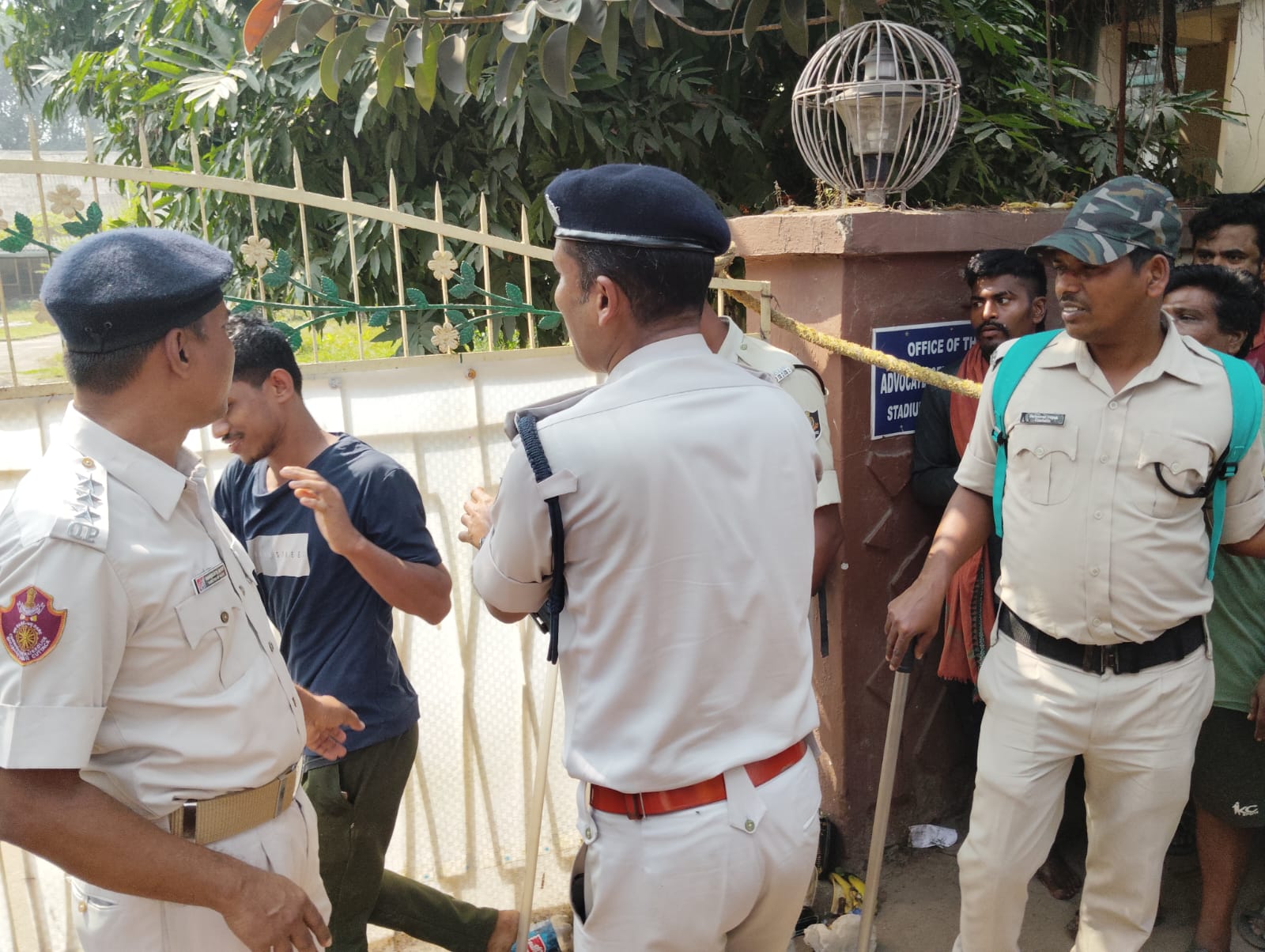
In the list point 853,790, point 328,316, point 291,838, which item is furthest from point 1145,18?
point 291,838

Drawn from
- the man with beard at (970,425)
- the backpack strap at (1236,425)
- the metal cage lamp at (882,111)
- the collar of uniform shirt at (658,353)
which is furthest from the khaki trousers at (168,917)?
the metal cage lamp at (882,111)

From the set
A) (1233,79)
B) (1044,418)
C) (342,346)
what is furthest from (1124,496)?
(1233,79)

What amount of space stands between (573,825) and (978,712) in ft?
4.66

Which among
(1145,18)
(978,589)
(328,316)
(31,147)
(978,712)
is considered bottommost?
(978,712)

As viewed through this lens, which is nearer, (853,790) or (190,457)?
(190,457)

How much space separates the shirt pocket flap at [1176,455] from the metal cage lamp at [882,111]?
1284 mm

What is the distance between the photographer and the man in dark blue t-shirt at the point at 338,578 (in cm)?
241

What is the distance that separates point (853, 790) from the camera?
348cm

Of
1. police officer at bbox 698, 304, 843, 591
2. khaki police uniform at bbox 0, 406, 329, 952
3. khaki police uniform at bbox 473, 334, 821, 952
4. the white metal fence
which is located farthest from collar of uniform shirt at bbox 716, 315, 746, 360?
khaki police uniform at bbox 0, 406, 329, 952

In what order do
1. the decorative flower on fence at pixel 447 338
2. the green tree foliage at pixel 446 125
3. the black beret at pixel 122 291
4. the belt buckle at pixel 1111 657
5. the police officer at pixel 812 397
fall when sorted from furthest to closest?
the green tree foliage at pixel 446 125
the decorative flower on fence at pixel 447 338
the police officer at pixel 812 397
the belt buckle at pixel 1111 657
the black beret at pixel 122 291

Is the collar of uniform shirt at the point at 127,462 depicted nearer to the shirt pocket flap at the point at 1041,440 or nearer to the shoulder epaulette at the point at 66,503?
the shoulder epaulette at the point at 66,503

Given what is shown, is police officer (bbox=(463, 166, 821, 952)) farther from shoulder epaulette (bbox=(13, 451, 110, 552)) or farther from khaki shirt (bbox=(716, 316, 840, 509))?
khaki shirt (bbox=(716, 316, 840, 509))

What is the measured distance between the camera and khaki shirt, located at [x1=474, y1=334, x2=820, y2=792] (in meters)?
1.61

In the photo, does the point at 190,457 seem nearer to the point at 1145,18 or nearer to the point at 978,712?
the point at 978,712
